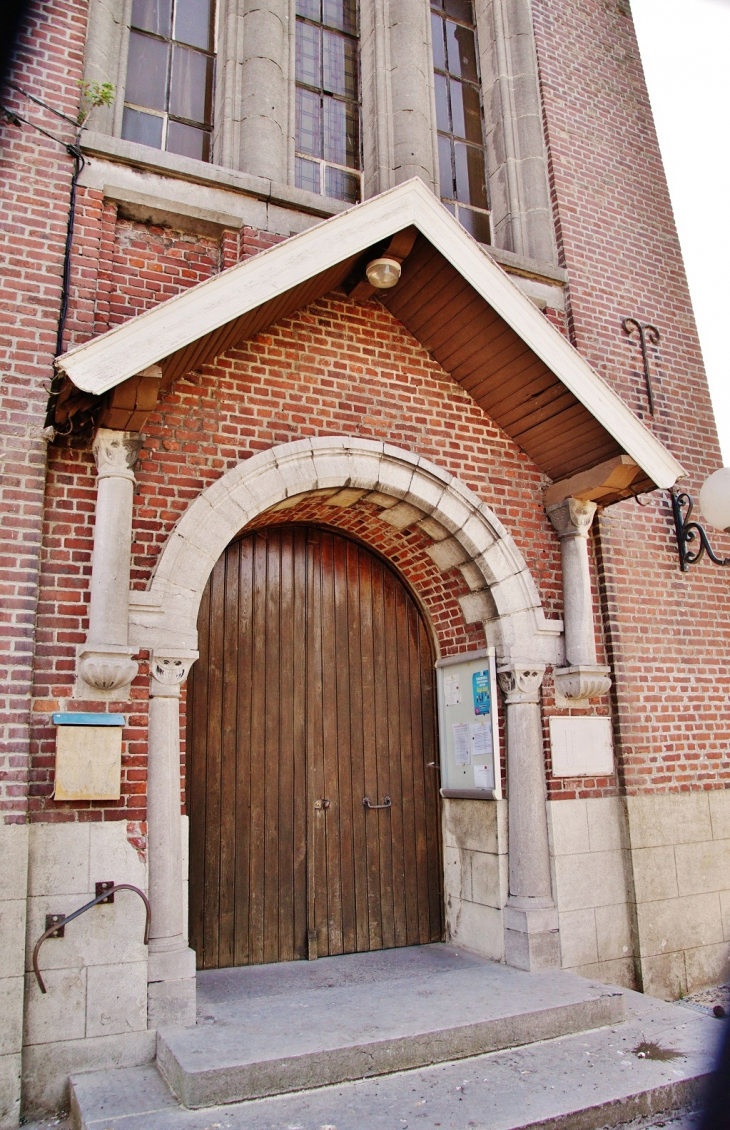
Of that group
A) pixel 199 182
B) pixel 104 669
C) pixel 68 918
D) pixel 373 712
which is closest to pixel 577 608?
pixel 373 712

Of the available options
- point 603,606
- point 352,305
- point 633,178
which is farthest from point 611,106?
point 603,606

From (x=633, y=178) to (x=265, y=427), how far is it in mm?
4736

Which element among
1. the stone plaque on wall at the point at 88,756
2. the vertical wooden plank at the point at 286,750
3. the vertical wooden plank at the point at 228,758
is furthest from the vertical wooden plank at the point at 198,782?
the stone plaque on wall at the point at 88,756

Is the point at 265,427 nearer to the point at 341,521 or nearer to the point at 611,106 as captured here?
the point at 341,521

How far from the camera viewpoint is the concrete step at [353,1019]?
3.57 metres

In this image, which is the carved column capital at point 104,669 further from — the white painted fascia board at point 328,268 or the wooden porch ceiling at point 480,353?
the wooden porch ceiling at point 480,353

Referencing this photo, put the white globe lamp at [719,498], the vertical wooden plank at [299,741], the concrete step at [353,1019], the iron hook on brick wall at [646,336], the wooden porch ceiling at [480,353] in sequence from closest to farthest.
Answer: the concrete step at [353,1019], the white globe lamp at [719,498], the wooden porch ceiling at [480,353], the vertical wooden plank at [299,741], the iron hook on brick wall at [646,336]

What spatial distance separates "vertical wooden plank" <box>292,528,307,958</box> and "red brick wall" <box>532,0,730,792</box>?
7.53ft

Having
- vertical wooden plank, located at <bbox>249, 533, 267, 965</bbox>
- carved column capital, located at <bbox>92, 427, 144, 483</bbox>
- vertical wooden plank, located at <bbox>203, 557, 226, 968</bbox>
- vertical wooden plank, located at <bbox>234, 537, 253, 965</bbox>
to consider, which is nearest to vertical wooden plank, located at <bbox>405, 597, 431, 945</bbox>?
vertical wooden plank, located at <bbox>249, 533, 267, 965</bbox>

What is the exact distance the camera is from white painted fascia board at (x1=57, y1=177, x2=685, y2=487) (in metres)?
4.00

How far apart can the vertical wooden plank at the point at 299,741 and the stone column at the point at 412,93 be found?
323 centimetres

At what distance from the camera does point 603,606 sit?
613 cm

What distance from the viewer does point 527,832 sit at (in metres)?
5.30

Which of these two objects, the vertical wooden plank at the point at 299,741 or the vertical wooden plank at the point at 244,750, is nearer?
the vertical wooden plank at the point at 244,750
